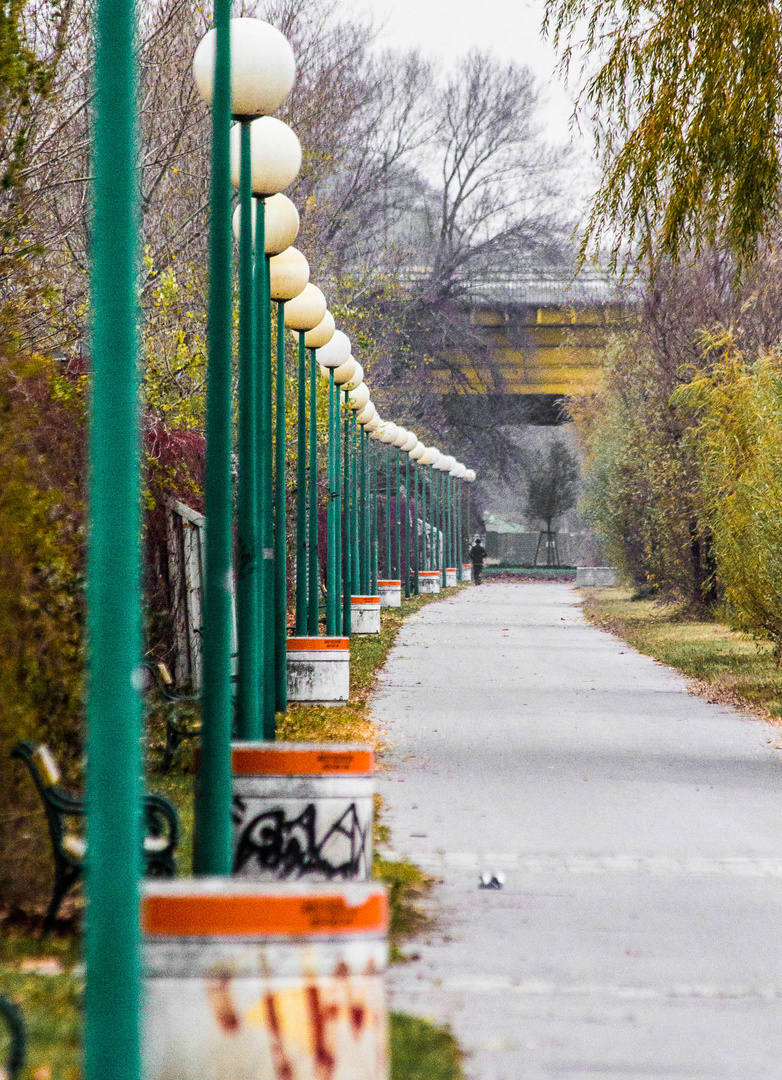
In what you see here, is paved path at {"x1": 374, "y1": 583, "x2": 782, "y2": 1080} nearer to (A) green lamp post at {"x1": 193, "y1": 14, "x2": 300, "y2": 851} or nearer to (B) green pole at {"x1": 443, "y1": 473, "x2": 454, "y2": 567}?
(A) green lamp post at {"x1": 193, "y1": 14, "x2": 300, "y2": 851}

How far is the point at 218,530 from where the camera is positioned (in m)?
5.88

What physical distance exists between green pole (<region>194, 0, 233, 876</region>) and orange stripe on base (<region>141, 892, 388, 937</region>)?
165 cm

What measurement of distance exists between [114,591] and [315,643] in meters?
10.5

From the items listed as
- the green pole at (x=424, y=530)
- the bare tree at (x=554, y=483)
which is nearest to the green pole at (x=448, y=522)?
the green pole at (x=424, y=530)

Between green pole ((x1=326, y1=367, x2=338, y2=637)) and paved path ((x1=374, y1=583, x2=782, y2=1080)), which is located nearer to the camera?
paved path ((x1=374, y1=583, x2=782, y2=1080))

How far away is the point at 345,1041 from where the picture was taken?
3732mm

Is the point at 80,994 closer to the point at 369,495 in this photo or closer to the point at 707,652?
the point at 707,652

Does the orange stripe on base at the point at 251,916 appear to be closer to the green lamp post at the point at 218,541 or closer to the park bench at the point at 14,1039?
the park bench at the point at 14,1039

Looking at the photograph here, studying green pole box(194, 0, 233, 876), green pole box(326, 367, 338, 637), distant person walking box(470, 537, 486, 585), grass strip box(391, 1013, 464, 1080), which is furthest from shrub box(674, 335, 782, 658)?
distant person walking box(470, 537, 486, 585)

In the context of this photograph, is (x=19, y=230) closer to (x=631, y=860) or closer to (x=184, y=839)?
(x=184, y=839)

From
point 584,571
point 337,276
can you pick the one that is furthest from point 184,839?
point 584,571

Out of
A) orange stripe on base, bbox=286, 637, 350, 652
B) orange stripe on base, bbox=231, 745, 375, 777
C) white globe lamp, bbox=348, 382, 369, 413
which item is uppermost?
white globe lamp, bbox=348, 382, 369, 413

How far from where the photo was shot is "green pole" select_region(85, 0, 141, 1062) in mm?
3344

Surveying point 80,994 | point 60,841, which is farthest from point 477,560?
point 80,994
